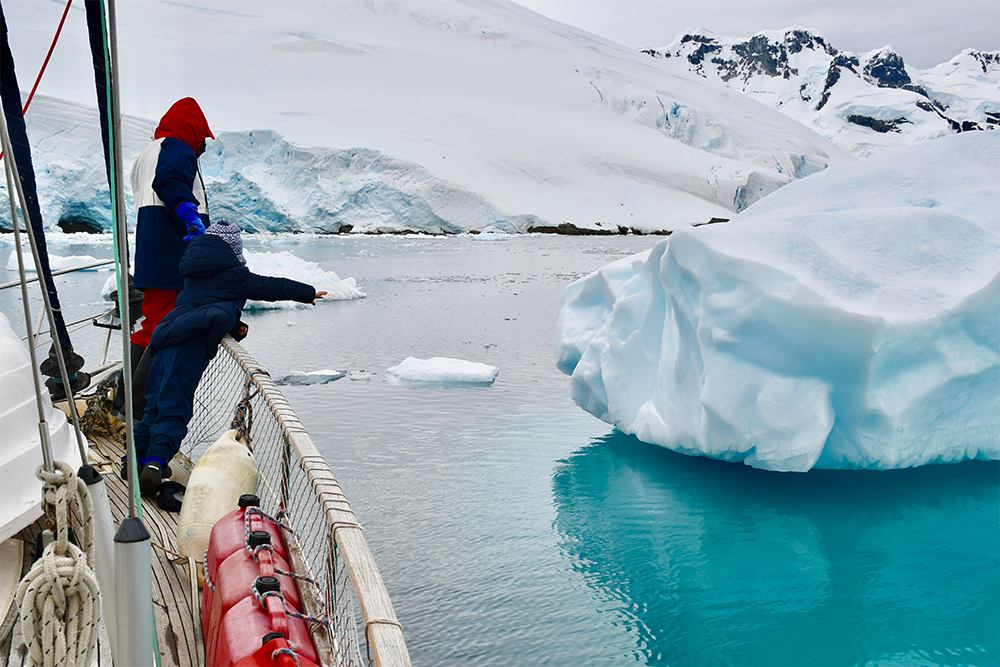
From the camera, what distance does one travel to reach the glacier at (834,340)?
3.97m

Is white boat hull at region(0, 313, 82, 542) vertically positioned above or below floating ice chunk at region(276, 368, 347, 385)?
above

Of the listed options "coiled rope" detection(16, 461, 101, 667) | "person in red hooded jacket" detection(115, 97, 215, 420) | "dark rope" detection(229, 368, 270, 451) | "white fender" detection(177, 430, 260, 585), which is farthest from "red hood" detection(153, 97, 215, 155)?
"coiled rope" detection(16, 461, 101, 667)

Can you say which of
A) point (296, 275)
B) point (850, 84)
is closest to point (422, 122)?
point (296, 275)

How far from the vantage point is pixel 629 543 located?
12.6ft

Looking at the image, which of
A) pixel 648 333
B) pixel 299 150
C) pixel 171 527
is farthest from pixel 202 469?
pixel 299 150

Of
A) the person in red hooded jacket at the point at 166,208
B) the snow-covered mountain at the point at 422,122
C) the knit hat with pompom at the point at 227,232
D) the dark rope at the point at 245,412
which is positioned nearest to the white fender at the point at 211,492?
the dark rope at the point at 245,412

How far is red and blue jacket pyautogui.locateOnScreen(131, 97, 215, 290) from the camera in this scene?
2.65 m

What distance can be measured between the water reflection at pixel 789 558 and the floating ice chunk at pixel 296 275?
781cm

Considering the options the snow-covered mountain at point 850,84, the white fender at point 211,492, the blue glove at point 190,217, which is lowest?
the white fender at point 211,492

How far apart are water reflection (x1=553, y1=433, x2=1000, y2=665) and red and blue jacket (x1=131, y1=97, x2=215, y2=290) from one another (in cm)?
223

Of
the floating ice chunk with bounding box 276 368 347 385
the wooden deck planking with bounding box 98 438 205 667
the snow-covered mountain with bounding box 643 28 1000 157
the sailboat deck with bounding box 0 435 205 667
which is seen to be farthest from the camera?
the snow-covered mountain with bounding box 643 28 1000 157

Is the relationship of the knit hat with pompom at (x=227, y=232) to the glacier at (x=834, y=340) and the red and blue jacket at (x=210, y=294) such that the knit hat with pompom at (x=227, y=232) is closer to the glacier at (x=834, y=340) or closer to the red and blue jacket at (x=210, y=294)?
the red and blue jacket at (x=210, y=294)

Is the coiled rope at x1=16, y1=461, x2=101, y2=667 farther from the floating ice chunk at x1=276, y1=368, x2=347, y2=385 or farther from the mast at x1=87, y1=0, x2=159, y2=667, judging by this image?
the floating ice chunk at x1=276, y1=368, x2=347, y2=385

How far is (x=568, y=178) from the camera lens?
139ft
